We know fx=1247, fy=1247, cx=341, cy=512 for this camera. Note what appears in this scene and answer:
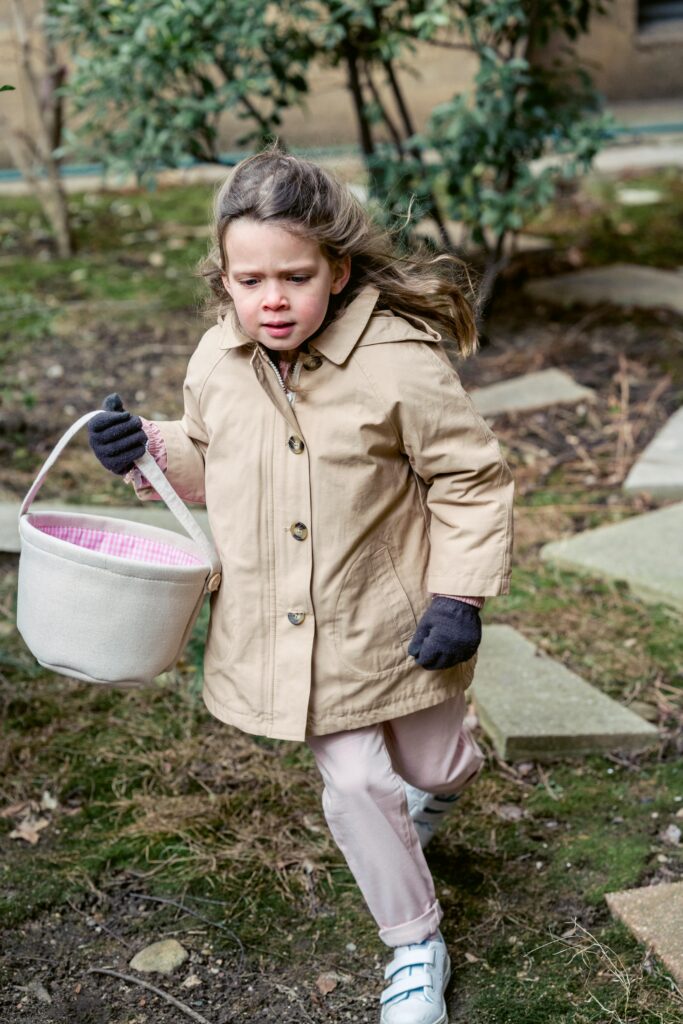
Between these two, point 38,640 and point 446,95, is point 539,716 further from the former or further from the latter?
point 446,95

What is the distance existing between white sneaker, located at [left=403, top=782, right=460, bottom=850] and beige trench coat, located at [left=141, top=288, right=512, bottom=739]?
411mm

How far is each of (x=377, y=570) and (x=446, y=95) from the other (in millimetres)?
8351

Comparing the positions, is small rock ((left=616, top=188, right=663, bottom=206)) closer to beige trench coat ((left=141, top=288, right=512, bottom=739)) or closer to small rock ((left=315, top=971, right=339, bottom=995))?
beige trench coat ((left=141, top=288, right=512, bottom=739))

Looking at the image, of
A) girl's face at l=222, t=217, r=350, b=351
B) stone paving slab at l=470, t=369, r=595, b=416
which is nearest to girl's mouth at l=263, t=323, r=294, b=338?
girl's face at l=222, t=217, r=350, b=351

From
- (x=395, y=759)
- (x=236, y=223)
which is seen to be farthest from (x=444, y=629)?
(x=236, y=223)

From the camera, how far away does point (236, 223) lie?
2006mm

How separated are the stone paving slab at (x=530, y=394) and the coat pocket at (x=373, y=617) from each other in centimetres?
267

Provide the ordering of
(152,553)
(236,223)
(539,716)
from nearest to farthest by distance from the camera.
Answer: (236,223) < (152,553) < (539,716)

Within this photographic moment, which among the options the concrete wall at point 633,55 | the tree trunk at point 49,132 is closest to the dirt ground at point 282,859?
the tree trunk at point 49,132

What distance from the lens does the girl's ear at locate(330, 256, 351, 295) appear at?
2.10 metres

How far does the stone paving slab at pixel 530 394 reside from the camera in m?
4.80

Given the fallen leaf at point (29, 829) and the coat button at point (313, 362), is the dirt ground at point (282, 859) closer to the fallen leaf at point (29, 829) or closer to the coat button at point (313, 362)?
the fallen leaf at point (29, 829)

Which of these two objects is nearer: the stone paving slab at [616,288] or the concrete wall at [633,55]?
the stone paving slab at [616,288]

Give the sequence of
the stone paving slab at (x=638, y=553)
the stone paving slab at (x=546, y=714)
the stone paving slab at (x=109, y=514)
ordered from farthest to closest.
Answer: the stone paving slab at (x=638, y=553) → the stone paving slab at (x=109, y=514) → the stone paving slab at (x=546, y=714)
